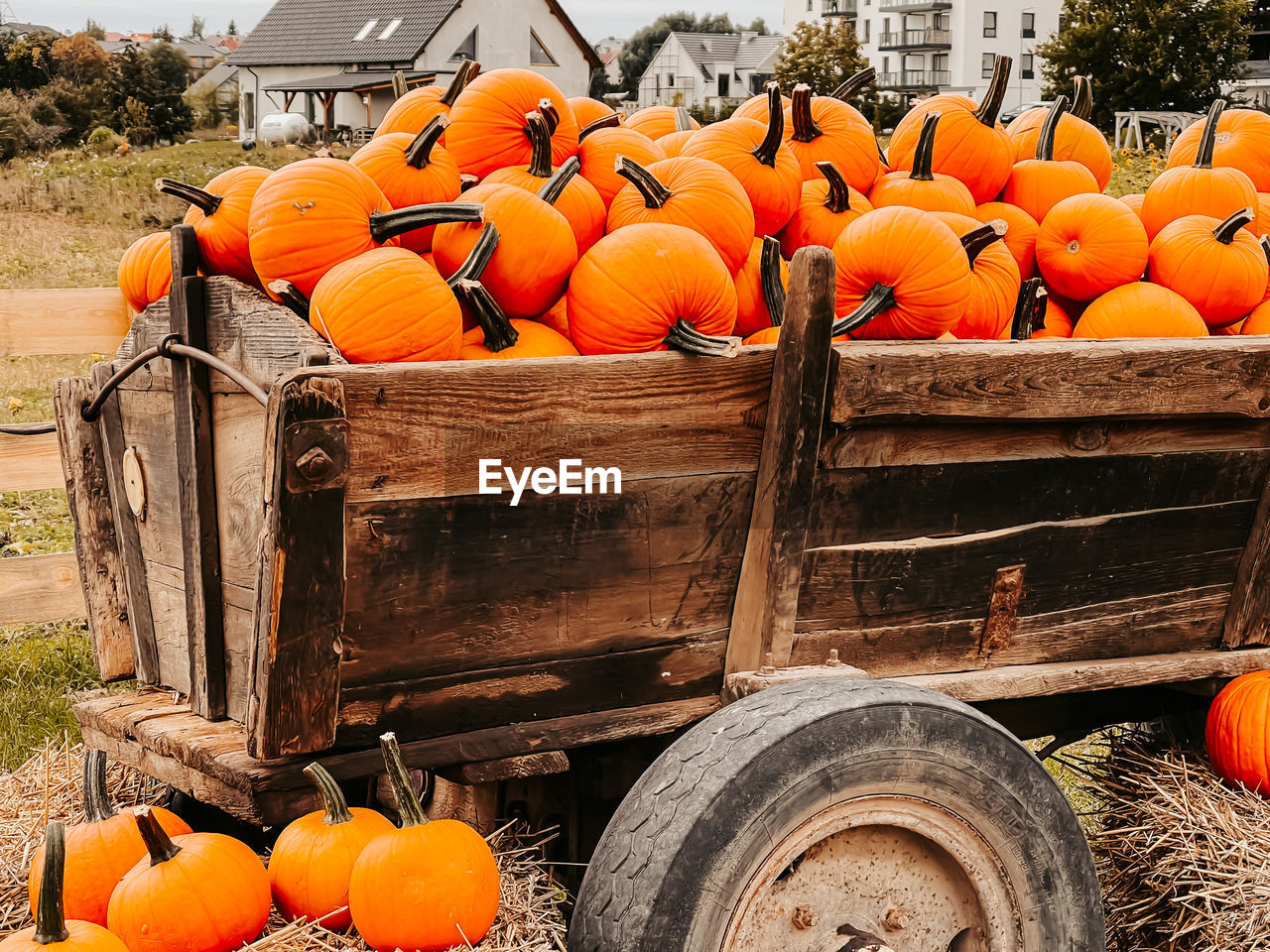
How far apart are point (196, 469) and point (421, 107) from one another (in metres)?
1.12

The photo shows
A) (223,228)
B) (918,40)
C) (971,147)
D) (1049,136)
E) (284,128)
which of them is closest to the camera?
(223,228)

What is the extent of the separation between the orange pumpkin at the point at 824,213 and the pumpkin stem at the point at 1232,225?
2.48ft

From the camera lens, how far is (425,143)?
7.47 ft

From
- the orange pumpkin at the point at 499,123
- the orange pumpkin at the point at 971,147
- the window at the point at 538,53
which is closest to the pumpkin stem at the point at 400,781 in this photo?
the orange pumpkin at the point at 499,123

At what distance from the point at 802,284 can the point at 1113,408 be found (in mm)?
671

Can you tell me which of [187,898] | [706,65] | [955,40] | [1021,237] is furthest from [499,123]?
[706,65]

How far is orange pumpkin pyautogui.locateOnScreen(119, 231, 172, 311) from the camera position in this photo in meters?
2.29

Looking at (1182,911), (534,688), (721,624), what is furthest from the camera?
(1182,911)

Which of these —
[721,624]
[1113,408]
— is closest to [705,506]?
[721,624]

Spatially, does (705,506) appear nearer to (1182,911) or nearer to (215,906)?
(215,906)

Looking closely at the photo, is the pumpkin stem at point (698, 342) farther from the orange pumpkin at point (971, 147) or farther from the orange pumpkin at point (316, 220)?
the orange pumpkin at point (971, 147)

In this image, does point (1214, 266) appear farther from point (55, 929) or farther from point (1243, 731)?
point (55, 929)

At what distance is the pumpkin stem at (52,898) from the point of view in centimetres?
168

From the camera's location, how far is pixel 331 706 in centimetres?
176
